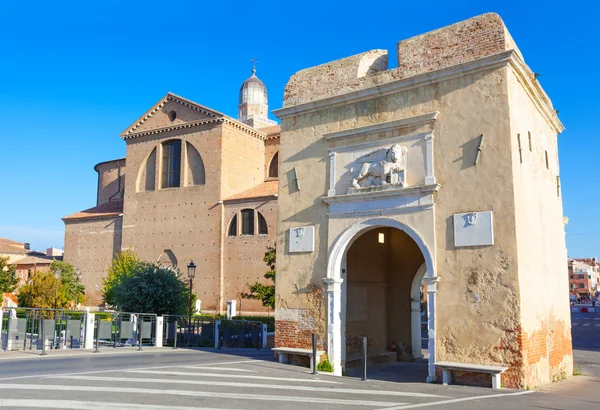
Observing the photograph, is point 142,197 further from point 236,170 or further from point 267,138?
point 267,138

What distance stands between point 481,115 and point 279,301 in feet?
21.2

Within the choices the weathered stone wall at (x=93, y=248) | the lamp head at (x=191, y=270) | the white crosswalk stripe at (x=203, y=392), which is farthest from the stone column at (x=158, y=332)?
the weathered stone wall at (x=93, y=248)

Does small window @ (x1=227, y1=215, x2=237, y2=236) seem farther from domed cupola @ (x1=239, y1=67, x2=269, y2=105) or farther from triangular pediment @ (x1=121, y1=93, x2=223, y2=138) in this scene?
domed cupola @ (x1=239, y1=67, x2=269, y2=105)

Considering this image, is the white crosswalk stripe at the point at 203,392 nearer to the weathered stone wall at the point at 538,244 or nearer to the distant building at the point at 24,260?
the weathered stone wall at the point at 538,244

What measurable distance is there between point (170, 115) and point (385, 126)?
31692 millimetres

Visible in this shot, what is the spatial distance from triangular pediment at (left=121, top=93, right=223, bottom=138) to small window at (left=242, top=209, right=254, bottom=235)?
7209 millimetres

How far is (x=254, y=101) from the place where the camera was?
52688 mm

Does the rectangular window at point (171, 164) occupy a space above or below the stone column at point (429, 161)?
above

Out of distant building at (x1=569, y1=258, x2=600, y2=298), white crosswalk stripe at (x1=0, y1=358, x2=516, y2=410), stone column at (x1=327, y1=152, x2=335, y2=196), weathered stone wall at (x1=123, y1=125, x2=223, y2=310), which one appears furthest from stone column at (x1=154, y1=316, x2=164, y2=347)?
distant building at (x1=569, y1=258, x2=600, y2=298)

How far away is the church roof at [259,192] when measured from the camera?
37059 mm

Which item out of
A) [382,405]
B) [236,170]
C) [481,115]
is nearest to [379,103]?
[481,115]

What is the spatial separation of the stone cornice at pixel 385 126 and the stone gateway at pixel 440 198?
0.11 feet

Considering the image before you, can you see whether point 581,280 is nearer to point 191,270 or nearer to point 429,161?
point 191,270

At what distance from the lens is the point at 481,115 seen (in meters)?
10.9
